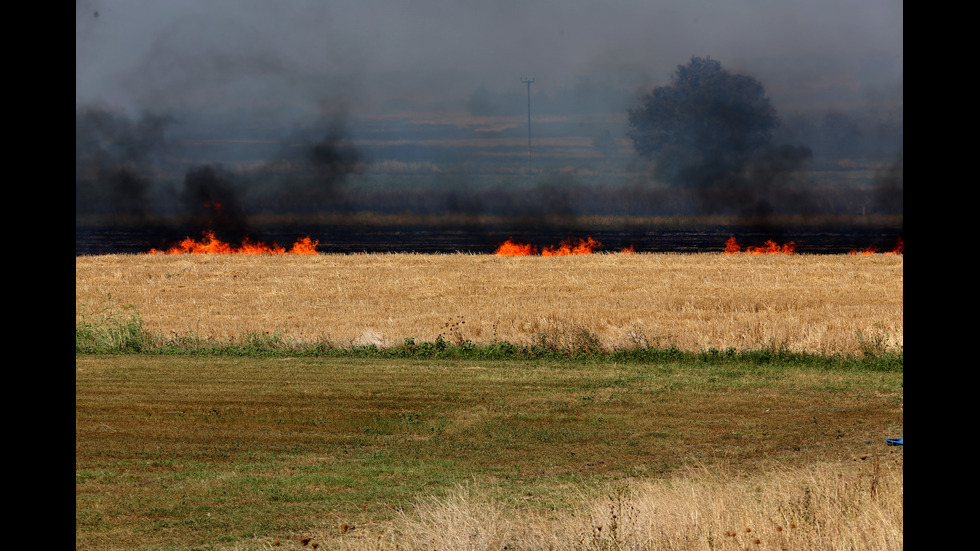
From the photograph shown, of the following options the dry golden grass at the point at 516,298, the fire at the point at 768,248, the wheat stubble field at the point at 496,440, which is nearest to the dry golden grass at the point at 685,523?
the wheat stubble field at the point at 496,440

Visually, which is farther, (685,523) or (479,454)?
(479,454)

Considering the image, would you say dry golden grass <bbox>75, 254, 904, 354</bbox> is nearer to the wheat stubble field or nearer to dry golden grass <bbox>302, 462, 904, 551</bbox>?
the wheat stubble field

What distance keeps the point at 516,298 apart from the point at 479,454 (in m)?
21.2

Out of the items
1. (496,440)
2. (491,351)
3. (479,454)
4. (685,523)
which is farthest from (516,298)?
(685,523)

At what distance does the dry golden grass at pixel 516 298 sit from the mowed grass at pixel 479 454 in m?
3.51

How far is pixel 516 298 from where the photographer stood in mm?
33156

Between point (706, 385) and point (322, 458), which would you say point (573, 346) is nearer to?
point (706, 385)

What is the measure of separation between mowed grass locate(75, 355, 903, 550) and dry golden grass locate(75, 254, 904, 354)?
11.5 feet

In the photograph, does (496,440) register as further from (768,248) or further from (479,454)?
(768,248)

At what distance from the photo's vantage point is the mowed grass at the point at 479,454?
7945 millimetres

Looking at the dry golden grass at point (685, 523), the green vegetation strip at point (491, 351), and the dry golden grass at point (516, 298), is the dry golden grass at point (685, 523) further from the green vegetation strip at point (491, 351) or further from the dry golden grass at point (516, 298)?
the dry golden grass at point (516, 298)

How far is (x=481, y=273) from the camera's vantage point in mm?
43062

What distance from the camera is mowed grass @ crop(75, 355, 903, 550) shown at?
26.1ft

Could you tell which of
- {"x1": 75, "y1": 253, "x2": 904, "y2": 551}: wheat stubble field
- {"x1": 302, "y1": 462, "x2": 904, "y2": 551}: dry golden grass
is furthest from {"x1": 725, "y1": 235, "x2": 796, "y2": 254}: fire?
{"x1": 302, "y1": 462, "x2": 904, "y2": 551}: dry golden grass
